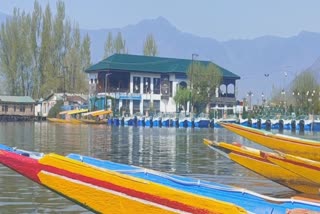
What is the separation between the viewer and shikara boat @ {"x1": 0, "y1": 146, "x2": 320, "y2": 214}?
6.47 meters

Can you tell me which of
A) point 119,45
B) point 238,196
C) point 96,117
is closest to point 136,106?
point 96,117

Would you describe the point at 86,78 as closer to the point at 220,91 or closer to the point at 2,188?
the point at 220,91

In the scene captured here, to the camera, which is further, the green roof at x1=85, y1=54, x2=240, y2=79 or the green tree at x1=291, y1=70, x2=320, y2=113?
the green roof at x1=85, y1=54, x2=240, y2=79

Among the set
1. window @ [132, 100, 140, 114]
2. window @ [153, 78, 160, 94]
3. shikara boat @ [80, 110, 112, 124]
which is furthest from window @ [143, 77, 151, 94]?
shikara boat @ [80, 110, 112, 124]

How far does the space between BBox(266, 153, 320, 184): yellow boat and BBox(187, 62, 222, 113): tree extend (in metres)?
69.4

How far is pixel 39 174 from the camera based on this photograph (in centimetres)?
714

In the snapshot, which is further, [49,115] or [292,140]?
[49,115]

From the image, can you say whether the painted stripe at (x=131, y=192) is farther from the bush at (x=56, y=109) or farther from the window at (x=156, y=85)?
the bush at (x=56, y=109)

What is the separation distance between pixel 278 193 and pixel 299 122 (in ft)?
169

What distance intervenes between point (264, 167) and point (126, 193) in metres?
6.47

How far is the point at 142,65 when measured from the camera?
89125 millimetres

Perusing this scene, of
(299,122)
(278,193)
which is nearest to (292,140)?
(278,193)

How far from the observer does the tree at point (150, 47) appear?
10175 cm

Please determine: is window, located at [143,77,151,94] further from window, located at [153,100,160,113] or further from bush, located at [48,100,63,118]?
bush, located at [48,100,63,118]
